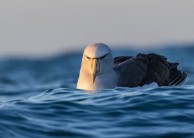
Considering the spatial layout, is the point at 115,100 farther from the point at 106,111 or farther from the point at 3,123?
the point at 3,123

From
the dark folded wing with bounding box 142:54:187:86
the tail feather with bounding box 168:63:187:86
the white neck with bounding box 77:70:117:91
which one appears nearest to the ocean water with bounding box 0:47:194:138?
the white neck with bounding box 77:70:117:91

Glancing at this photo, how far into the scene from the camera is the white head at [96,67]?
18.3 meters

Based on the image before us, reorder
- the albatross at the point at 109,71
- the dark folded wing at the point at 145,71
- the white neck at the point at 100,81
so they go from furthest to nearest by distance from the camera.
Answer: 1. the dark folded wing at the point at 145,71
2. the albatross at the point at 109,71
3. the white neck at the point at 100,81

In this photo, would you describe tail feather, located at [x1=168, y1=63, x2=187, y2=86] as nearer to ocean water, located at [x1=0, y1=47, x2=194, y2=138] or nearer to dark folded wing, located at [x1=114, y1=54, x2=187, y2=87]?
dark folded wing, located at [x1=114, y1=54, x2=187, y2=87]

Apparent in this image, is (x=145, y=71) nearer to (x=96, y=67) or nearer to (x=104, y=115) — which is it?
Answer: (x=96, y=67)

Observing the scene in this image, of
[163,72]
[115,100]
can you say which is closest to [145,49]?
A: [163,72]

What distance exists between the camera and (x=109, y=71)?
1864 centimetres

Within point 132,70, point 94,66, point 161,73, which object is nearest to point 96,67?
point 94,66

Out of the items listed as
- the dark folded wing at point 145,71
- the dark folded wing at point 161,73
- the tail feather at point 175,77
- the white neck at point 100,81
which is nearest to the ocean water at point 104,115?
the white neck at point 100,81

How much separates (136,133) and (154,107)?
65.3 inches

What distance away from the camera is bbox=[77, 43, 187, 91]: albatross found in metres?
18.3

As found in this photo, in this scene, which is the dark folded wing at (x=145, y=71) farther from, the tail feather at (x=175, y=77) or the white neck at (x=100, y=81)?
the white neck at (x=100, y=81)

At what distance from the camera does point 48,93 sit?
16.8 m

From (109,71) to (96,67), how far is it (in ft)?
1.00
